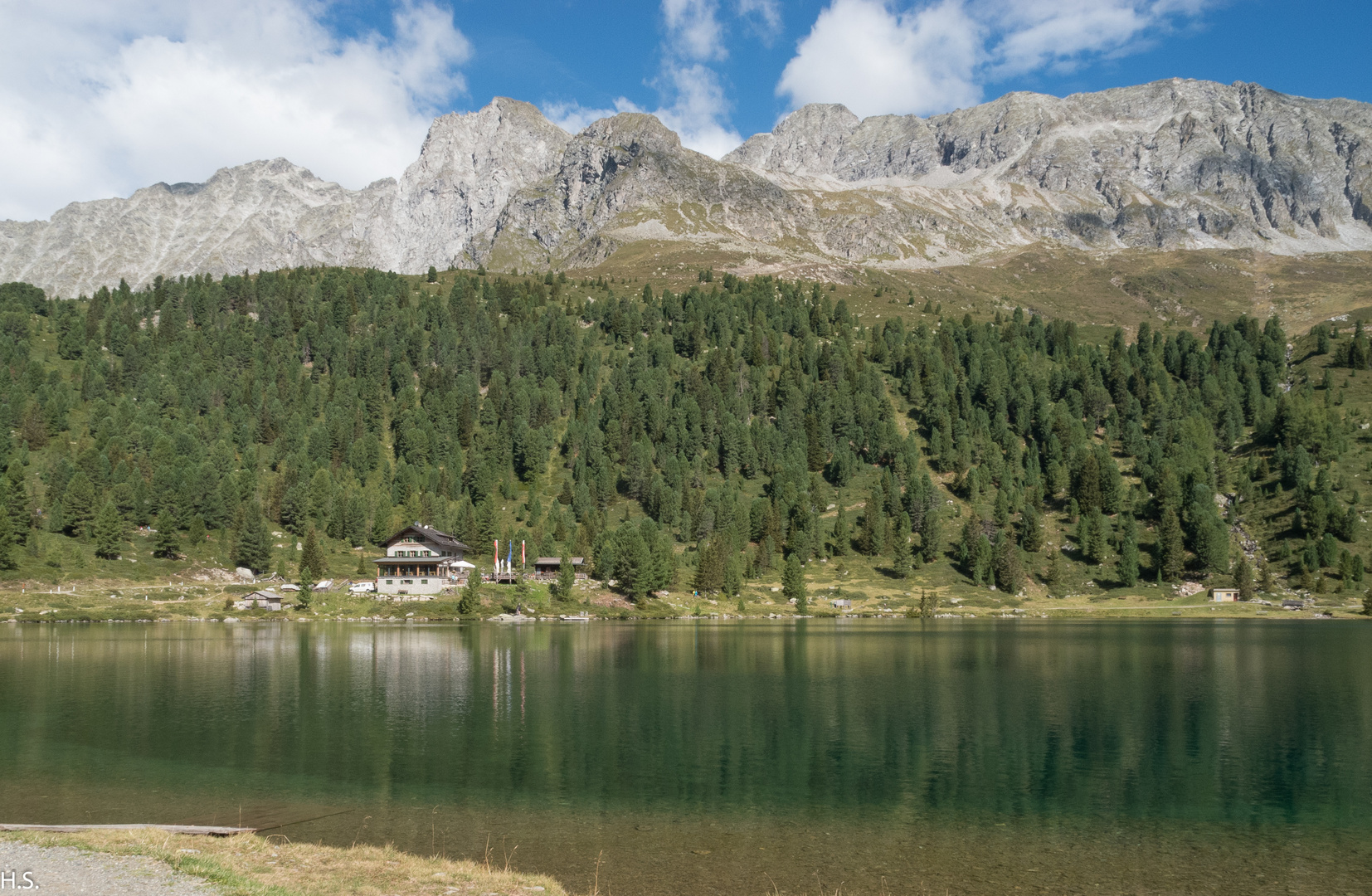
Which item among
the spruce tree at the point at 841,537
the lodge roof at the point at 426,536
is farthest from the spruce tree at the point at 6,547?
the spruce tree at the point at 841,537

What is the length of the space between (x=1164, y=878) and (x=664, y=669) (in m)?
49.7

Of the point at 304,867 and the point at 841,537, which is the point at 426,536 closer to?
the point at 841,537

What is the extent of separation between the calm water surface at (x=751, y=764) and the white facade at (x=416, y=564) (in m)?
67.7

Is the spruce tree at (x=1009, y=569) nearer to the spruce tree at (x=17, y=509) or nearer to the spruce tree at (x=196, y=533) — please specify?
the spruce tree at (x=196, y=533)

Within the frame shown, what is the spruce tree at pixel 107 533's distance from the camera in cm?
14275

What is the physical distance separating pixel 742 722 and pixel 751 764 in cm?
1001

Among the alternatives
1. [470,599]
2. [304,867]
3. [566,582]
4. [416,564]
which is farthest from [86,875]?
[416,564]

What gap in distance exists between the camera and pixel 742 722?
161ft

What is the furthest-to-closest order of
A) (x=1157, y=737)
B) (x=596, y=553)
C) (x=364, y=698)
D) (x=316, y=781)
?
(x=596, y=553) < (x=364, y=698) < (x=1157, y=737) < (x=316, y=781)

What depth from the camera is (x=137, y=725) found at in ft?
154

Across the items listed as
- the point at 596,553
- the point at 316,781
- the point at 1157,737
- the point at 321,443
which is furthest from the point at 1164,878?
the point at 321,443

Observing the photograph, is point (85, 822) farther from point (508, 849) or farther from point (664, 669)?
point (664, 669)

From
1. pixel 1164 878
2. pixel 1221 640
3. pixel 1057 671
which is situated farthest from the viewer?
pixel 1221 640

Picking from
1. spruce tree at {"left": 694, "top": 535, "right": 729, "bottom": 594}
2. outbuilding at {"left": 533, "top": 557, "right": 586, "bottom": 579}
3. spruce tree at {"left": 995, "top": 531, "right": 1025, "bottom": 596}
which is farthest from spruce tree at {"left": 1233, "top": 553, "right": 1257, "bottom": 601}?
outbuilding at {"left": 533, "top": 557, "right": 586, "bottom": 579}
